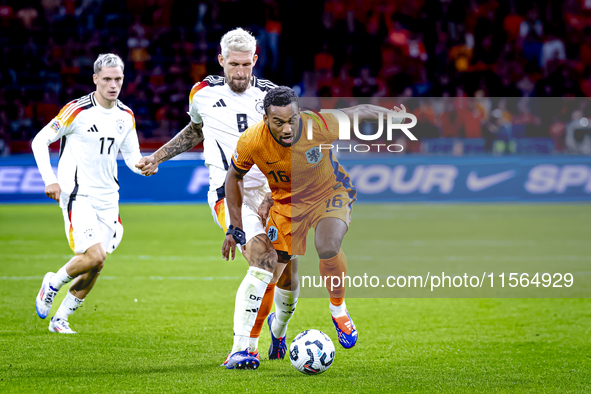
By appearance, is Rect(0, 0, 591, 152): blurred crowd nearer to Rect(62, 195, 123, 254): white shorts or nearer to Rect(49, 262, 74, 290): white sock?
Rect(62, 195, 123, 254): white shorts

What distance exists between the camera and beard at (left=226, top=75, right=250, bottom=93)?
5726 millimetres

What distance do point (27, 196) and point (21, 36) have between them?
495cm

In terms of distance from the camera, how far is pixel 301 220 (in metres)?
5.31

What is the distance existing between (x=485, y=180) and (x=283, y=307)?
11050mm

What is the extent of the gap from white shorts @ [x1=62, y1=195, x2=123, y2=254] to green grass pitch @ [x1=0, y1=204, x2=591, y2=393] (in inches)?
28.5

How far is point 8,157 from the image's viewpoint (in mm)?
15641

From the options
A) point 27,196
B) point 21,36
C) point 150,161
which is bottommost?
point 27,196

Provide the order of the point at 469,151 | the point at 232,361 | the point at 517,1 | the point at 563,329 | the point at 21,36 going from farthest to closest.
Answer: the point at 517,1
the point at 21,36
the point at 469,151
the point at 563,329
the point at 232,361

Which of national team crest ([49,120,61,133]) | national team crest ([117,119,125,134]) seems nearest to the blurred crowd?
national team crest ([117,119,125,134])

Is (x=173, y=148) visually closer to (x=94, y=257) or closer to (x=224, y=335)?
(x=94, y=257)

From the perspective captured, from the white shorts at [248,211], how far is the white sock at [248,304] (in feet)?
1.02

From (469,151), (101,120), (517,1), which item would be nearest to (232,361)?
(101,120)

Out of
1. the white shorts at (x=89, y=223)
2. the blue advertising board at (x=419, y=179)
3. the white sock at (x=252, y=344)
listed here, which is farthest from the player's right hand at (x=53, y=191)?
the blue advertising board at (x=419, y=179)

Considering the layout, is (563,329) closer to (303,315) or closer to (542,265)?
(303,315)
